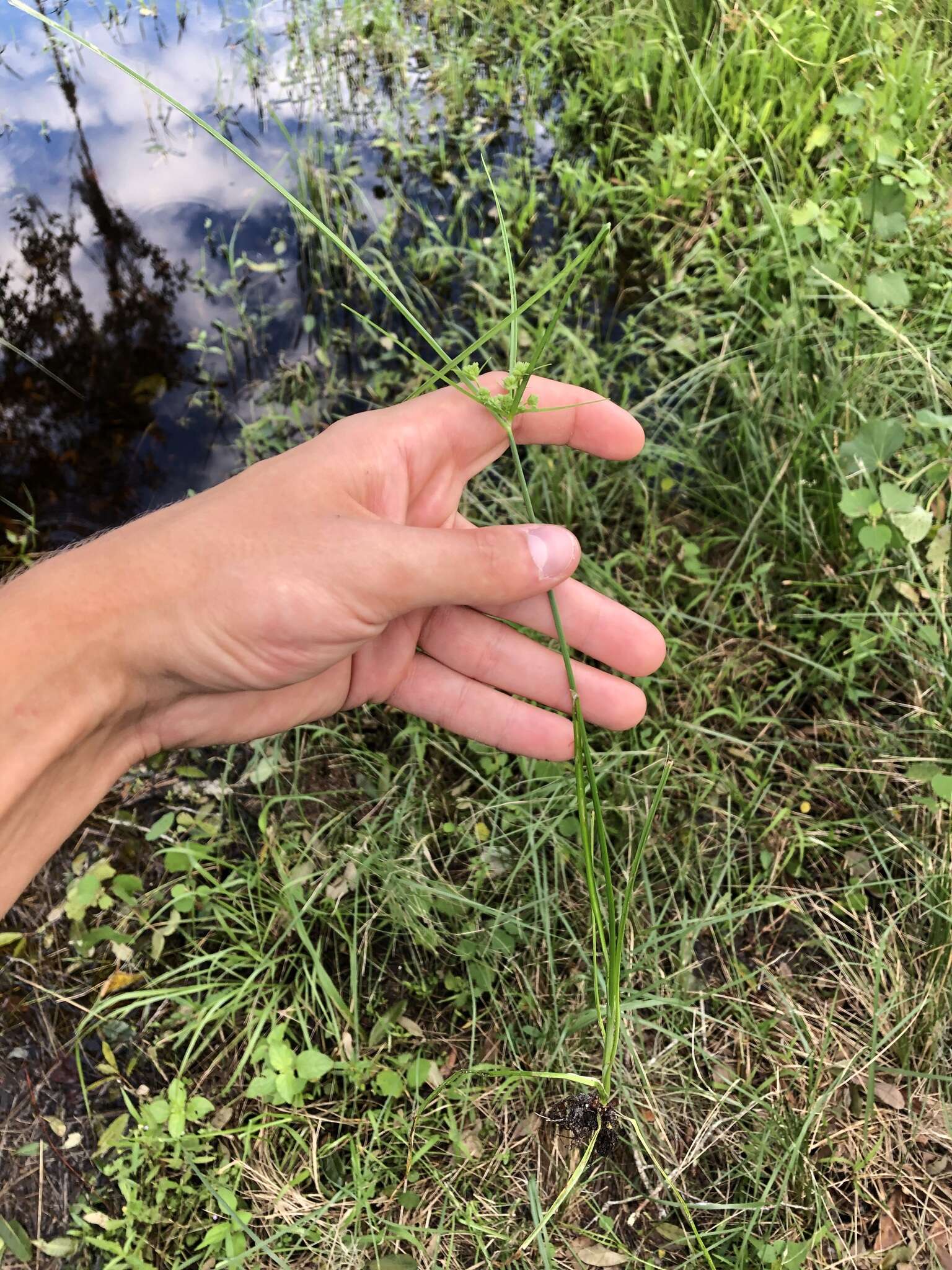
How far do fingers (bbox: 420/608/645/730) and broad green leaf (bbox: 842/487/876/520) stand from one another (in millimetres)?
661

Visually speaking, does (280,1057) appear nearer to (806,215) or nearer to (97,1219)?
(97,1219)

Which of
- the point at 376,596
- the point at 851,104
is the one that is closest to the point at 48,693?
the point at 376,596

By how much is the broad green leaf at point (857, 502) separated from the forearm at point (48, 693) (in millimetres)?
1659

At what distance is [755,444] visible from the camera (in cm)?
245

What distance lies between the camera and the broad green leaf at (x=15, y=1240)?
1.74 meters

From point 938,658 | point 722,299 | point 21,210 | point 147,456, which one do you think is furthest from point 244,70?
point 938,658

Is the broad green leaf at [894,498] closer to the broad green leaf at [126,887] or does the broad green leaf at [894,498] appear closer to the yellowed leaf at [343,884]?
the yellowed leaf at [343,884]

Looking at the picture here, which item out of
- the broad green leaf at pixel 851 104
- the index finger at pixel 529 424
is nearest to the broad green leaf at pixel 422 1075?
the index finger at pixel 529 424

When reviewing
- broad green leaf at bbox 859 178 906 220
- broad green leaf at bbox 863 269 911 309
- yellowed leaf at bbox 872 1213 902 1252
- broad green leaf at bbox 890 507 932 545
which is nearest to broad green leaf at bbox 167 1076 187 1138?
yellowed leaf at bbox 872 1213 902 1252

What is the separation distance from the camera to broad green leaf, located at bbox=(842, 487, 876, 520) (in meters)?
1.98

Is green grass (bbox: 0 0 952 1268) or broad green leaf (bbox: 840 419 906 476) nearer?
green grass (bbox: 0 0 952 1268)

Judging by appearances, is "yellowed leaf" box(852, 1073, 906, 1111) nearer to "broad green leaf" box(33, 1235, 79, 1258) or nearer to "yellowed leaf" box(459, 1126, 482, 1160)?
"yellowed leaf" box(459, 1126, 482, 1160)

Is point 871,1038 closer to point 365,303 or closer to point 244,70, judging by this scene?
point 365,303

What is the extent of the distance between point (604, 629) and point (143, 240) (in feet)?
9.53
